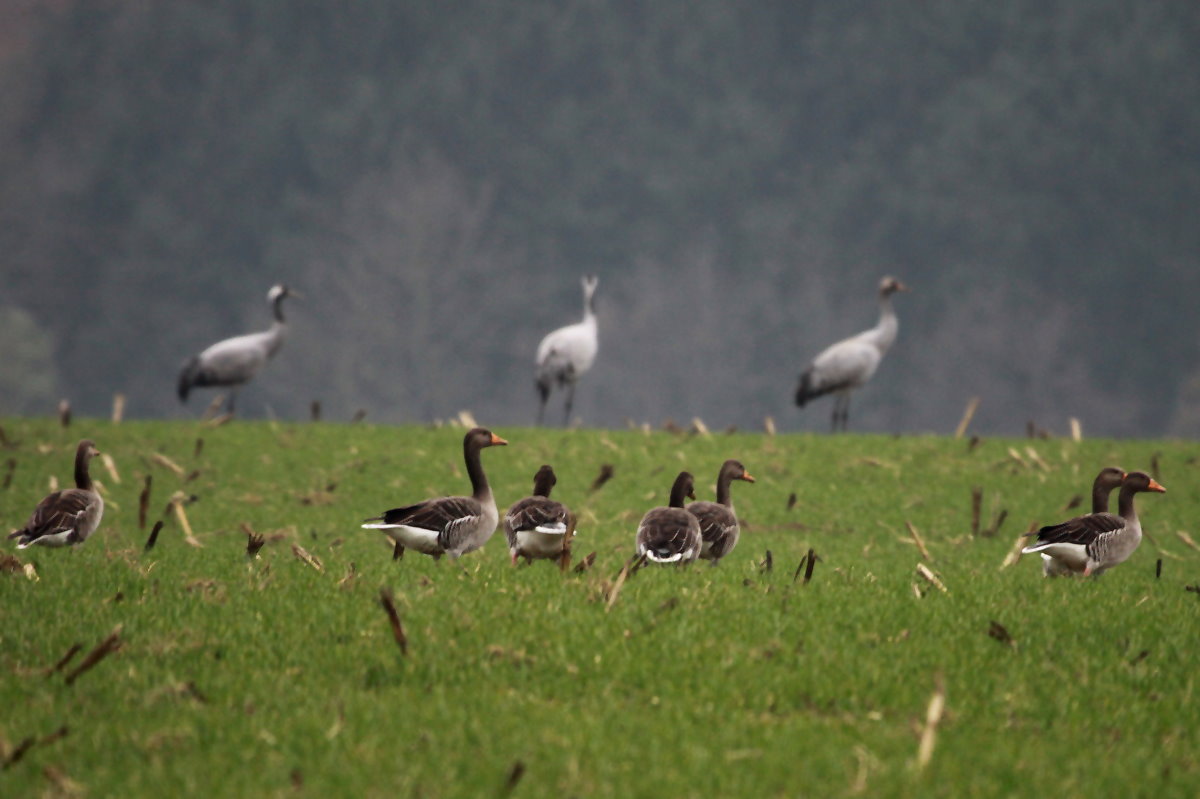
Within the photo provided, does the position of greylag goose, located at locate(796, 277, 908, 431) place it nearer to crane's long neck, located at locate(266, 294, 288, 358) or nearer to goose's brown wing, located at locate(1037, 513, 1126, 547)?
crane's long neck, located at locate(266, 294, 288, 358)

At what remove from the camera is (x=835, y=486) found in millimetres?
26438

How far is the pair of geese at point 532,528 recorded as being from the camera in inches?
559

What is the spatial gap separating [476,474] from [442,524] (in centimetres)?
164

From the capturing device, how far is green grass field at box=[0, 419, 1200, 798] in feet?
28.9

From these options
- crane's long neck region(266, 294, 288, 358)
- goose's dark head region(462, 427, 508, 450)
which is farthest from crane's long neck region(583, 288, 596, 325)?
goose's dark head region(462, 427, 508, 450)

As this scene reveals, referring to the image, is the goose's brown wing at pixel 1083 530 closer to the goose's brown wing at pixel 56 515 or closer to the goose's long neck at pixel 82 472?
the goose's brown wing at pixel 56 515

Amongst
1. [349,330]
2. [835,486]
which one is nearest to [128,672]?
→ [835,486]

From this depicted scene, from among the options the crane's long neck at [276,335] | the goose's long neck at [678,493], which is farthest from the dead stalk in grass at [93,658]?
the crane's long neck at [276,335]

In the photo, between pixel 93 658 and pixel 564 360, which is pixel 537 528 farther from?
pixel 564 360

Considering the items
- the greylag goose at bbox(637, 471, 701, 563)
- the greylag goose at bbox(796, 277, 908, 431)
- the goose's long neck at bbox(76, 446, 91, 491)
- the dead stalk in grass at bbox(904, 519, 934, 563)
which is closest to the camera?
the greylag goose at bbox(637, 471, 701, 563)

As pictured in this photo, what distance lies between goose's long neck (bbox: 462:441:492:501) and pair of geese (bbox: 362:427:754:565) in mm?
15

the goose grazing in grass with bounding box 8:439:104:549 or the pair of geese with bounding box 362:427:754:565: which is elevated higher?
the pair of geese with bounding box 362:427:754:565

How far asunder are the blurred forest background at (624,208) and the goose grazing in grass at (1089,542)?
6338 cm

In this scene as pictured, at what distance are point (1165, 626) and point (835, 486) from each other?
44.8 feet
